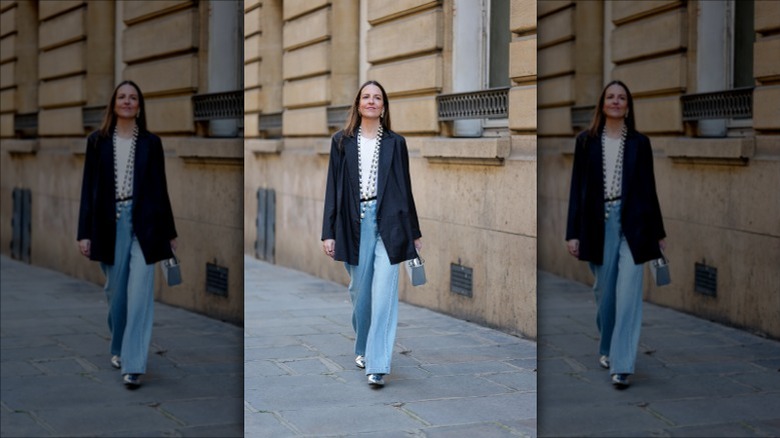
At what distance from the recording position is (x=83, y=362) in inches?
152

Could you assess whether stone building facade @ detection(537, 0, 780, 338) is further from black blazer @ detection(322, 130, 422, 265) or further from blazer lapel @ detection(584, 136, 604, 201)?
black blazer @ detection(322, 130, 422, 265)

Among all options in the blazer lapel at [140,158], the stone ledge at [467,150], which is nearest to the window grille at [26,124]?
the blazer lapel at [140,158]

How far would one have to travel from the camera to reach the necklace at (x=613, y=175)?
3.14m

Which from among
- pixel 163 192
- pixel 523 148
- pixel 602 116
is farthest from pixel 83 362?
pixel 523 148

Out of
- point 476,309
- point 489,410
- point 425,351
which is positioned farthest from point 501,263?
point 489,410

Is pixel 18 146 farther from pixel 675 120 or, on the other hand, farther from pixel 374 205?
pixel 374 205

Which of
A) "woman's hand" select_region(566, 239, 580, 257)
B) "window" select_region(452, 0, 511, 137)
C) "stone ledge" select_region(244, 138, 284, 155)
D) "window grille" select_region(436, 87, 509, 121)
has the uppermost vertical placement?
"window" select_region(452, 0, 511, 137)

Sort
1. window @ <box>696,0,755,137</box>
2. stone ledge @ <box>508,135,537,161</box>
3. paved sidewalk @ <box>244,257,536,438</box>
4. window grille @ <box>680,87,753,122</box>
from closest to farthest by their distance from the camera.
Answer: window grille @ <box>680,87,753,122</box>
window @ <box>696,0,755,137</box>
paved sidewalk @ <box>244,257,536,438</box>
stone ledge @ <box>508,135,537,161</box>

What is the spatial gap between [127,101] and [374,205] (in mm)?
2665

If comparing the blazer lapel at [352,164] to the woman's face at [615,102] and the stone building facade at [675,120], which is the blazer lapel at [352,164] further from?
the woman's face at [615,102]

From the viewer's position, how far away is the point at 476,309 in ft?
25.0

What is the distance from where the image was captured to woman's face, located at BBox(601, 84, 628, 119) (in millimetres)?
3078

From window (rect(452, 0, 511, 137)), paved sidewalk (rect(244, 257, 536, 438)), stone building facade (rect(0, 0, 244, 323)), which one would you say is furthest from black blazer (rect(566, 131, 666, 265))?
window (rect(452, 0, 511, 137))

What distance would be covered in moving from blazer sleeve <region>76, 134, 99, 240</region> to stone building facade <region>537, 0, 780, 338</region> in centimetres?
150
